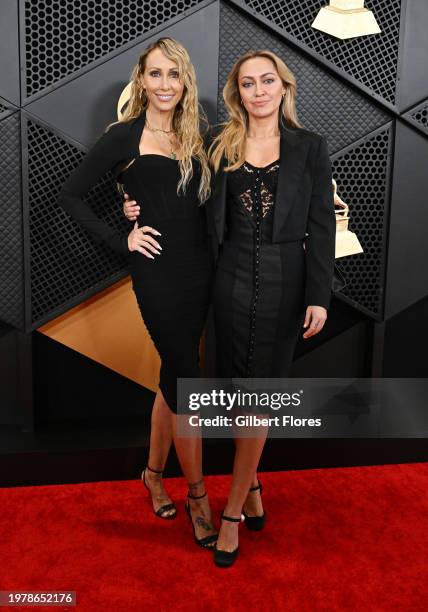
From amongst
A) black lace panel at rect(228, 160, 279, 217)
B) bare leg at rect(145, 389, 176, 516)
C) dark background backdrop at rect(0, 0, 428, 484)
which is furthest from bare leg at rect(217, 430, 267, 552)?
black lace panel at rect(228, 160, 279, 217)

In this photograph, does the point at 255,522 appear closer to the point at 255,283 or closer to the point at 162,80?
the point at 255,283

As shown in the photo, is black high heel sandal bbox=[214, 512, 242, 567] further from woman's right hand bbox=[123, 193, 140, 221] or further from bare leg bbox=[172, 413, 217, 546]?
woman's right hand bbox=[123, 193, 140, 221]

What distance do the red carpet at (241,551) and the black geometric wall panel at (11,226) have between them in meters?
0.79

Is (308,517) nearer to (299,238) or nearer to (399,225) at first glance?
(299,238)

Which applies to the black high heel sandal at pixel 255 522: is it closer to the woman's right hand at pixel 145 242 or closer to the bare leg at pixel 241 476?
the bare leg at pixel 241 476

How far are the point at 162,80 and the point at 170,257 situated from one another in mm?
607

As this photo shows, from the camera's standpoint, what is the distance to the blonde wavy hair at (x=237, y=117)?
2.19 m

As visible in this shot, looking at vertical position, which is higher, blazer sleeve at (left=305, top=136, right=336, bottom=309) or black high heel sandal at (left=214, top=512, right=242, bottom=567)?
blazer sleeve at (left=305, top=136, right=336, bottom=309)

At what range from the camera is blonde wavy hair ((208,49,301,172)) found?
219 cm

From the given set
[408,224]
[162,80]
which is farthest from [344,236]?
[162,80]

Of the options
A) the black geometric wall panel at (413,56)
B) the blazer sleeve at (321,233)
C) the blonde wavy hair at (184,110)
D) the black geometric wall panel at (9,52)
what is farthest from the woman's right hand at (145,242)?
the black geometric wall panel at (413,56)

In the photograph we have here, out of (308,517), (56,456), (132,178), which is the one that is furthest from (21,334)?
(308,517)

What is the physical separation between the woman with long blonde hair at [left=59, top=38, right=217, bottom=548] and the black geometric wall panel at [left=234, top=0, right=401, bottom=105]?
716 millimetres

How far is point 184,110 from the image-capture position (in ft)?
7.63
